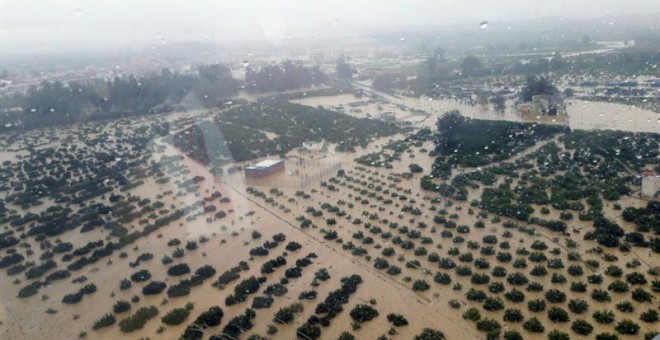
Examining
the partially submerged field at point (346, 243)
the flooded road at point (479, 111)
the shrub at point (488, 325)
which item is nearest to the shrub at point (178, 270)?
the partially submerged field at point (346, 243)

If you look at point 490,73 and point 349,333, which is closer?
point 349,333

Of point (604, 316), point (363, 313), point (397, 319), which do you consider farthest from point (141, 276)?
point (604, 316)

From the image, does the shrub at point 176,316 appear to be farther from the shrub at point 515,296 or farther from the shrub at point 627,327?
the shrub at point 627,327

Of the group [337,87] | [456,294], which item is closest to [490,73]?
[337,87]

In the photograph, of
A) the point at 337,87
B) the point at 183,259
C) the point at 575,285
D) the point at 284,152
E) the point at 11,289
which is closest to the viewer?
the point at 575,285

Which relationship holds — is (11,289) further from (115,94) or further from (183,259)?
(115,94)

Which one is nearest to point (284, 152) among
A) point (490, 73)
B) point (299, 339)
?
point (299, 339)

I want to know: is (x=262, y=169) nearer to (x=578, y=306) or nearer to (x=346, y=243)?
(x=346, y=243)

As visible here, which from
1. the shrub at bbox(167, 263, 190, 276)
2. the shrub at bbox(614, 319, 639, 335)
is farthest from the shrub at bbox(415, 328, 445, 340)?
the shrub at bbox(167, 263, 190, 276)

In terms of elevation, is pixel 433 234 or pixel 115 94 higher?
pixel 115 94

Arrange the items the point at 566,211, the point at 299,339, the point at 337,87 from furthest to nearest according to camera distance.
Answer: the point at 337,87, the point at 566,211, the point at 299,339
